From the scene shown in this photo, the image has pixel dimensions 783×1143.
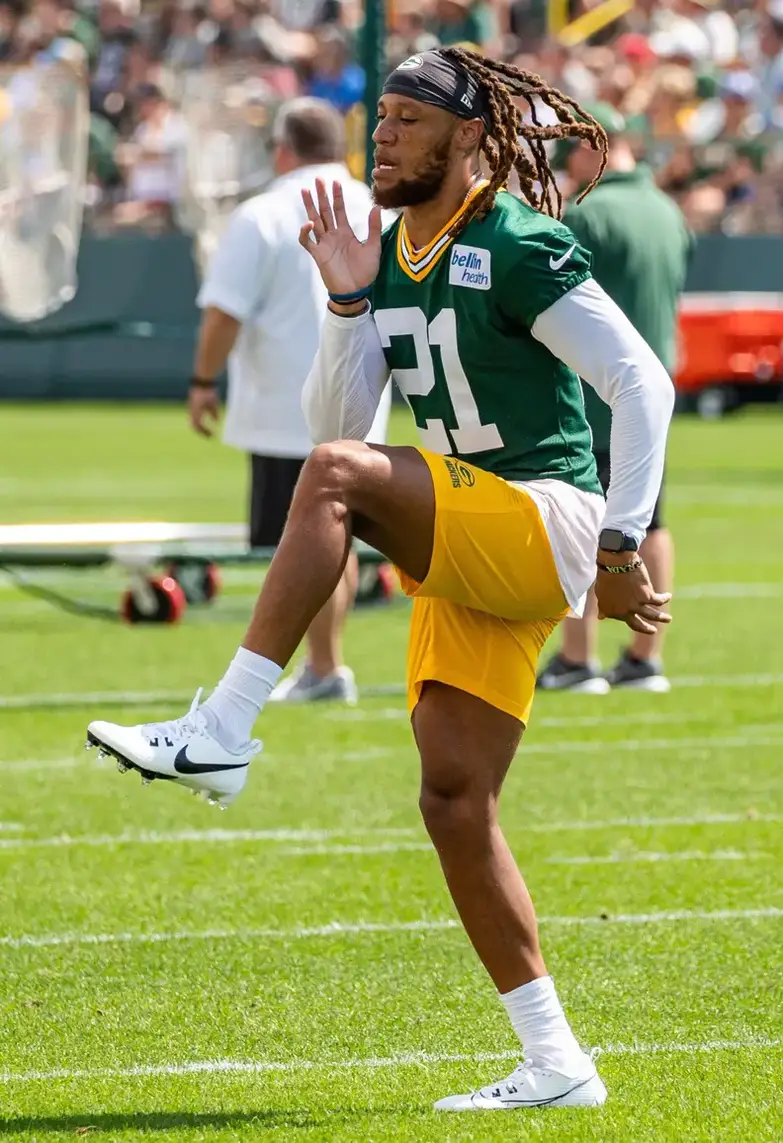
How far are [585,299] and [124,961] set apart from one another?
6.76 feet

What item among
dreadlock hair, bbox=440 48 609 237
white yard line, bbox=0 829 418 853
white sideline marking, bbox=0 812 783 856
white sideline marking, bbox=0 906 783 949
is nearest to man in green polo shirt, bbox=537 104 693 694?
white sideline marking, bbox=0 812 783 856

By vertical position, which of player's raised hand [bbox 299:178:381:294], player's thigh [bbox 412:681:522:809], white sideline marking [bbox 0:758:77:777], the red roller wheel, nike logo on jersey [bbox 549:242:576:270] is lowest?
the red roller wheel

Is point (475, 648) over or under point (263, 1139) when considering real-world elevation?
over

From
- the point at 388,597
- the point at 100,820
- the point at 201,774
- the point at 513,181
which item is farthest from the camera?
the point at 388,597

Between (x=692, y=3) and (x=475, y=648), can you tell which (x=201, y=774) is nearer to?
(x=475, y=648)

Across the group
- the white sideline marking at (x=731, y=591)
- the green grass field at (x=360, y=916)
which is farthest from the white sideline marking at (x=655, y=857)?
the white sideline marking at (x=731, y=591)

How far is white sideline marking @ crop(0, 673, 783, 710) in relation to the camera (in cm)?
851

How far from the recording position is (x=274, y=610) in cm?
375

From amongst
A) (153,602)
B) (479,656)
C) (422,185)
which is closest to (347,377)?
(422,185)

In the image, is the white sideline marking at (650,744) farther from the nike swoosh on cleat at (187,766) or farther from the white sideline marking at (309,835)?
the nike swoosh on cleat at (187,766)

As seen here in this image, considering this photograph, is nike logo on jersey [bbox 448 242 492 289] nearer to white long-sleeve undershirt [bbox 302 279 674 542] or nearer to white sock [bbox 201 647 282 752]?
white long-sleeve undershirt [bbox 302 279 674 542]

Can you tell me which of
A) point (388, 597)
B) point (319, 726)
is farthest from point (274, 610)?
point (388, 597)

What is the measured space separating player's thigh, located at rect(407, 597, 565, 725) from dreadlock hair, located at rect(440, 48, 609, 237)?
735mm

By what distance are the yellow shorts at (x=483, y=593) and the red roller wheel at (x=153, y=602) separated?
6.12m
